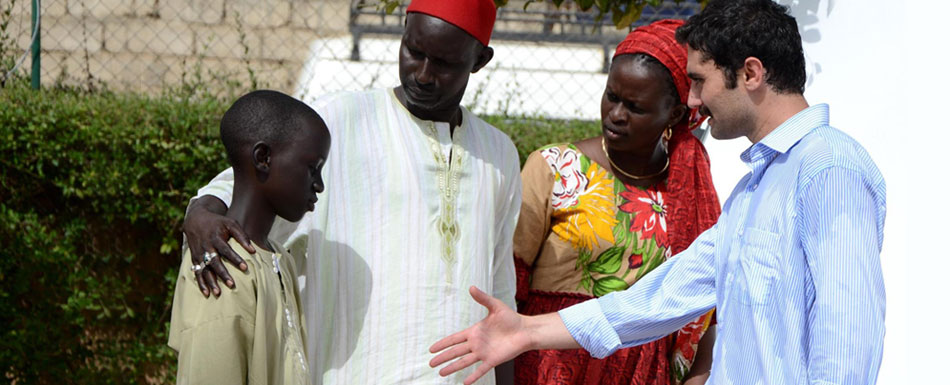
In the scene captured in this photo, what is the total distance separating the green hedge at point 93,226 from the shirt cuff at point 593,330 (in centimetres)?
229

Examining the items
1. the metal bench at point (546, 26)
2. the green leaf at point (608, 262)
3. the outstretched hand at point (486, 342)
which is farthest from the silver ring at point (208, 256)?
the metal bench at point (546, 26)

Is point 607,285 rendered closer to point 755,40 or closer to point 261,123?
point 755,40

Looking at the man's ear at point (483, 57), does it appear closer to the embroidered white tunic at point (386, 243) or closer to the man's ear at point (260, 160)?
the embroidered white tunic at point (386, 243)

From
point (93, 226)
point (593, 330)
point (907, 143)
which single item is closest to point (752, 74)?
point (593, 330)

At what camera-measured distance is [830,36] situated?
3592mm

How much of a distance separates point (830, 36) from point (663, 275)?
165cm

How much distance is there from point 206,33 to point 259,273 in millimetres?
6946

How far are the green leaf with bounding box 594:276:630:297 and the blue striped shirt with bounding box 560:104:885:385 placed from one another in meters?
0.69

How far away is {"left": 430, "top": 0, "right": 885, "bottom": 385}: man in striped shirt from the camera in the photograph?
1.74m

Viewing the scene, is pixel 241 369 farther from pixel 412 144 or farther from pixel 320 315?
pixel 412 144

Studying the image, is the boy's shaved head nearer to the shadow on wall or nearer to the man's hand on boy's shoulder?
the man's hand on boy's shoulder

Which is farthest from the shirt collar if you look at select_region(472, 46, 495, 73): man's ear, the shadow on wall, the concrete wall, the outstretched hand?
the concrete wall

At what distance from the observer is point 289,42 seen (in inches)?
342

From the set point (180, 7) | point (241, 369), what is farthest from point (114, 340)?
point (180, 7)
